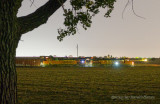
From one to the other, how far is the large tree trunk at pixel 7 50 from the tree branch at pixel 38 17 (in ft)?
1.08

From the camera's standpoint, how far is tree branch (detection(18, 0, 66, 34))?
182 inches

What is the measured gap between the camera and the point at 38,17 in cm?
474

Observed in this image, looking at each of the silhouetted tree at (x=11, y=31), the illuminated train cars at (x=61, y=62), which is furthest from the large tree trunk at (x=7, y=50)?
the illuminated train cars at (x=61, y=62)

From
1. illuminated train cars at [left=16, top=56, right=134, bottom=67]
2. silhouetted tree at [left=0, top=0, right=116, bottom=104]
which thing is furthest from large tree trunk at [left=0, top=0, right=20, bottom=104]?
illuminated train cars at [left=16, top=56, right=134, bottom=67]

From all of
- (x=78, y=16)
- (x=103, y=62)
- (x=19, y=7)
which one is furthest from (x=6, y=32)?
(x=103, y=62)

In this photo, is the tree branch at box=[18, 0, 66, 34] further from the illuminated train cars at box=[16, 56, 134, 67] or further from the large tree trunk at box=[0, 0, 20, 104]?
the illuminated train cars at box=[16, 56, 134, 67]

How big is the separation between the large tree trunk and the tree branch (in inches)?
12.9

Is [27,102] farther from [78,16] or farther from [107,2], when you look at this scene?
[107,2]

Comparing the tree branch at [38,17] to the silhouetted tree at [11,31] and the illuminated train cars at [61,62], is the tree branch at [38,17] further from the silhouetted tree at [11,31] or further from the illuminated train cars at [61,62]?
the illuminated train cars at [61,62]

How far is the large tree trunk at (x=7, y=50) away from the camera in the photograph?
407 centimetres

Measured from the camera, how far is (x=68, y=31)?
7.05 meters

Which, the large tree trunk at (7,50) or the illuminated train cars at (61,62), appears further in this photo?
the illuminated train cars at (61,62)

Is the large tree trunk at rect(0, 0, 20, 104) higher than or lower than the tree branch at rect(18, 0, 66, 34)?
lower

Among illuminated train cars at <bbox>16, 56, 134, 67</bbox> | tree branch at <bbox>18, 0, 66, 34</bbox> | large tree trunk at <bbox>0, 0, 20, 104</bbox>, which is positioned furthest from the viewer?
illuminated train cars at <bbox>16, 56, 134, 67</bbox>
